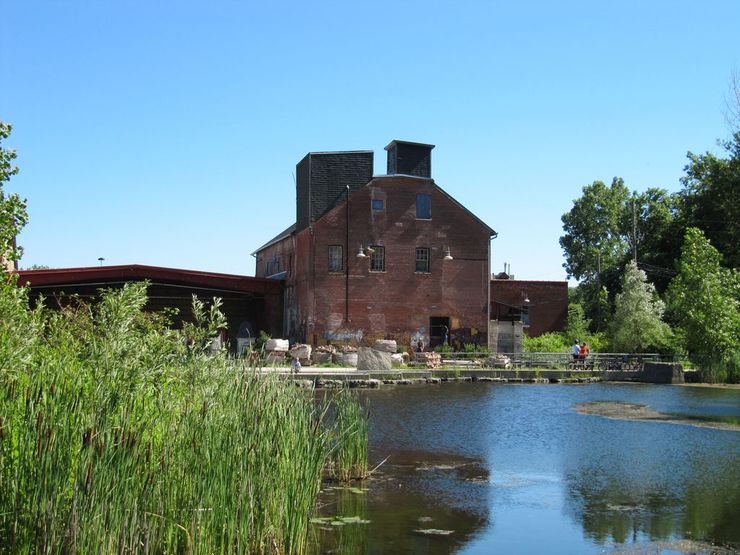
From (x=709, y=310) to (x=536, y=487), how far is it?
980 inches

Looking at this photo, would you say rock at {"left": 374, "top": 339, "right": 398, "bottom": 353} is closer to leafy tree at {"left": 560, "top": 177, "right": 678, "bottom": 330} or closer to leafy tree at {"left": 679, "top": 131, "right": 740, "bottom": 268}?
leafy tree at {"left": 679, "top": 131, "right": 740, "bottom": 268}

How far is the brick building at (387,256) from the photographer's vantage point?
131 feet

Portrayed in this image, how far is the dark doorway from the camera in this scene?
41062 millimetres

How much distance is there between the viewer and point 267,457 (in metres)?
8.01

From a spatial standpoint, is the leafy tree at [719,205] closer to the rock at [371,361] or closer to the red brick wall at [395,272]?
the red brick wall at [395,272]

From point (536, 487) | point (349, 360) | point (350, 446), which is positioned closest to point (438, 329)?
point (349, 360)

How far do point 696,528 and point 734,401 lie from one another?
1742 centimetres

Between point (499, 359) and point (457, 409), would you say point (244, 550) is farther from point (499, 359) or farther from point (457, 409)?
point (499, 359)

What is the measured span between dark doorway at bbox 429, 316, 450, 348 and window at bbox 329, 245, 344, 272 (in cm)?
547

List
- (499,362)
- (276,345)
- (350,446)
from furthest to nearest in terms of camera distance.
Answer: (499,362), (276,345), (350,446)

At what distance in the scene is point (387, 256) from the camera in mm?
40875

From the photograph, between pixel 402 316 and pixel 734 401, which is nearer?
pixel 734 401

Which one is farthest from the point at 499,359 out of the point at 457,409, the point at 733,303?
the point at 457,409

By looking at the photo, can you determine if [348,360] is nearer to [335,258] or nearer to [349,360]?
[349,360]
